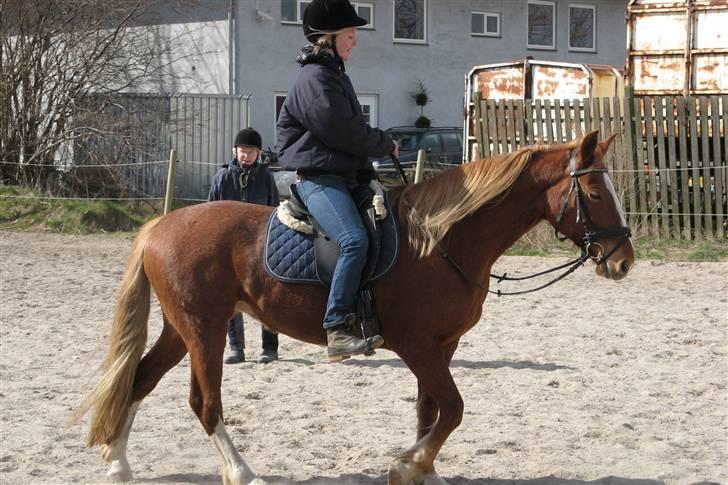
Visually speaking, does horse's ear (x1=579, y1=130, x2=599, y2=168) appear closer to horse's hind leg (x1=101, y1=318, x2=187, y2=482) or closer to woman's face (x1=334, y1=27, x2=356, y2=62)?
woman's face (x1=334, y1=27, x2=356, y2=62)

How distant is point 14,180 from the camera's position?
18.2 m

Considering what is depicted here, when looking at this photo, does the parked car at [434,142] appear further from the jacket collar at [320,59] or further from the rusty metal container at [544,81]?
the jacket collar at [320,59]

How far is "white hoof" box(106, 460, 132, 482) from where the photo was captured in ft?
17.0

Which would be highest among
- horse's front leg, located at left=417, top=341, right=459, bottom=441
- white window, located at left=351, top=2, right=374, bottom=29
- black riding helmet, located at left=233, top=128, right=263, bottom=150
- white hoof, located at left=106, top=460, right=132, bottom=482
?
white window, located at left=351, top=2, right=374, bottom=29

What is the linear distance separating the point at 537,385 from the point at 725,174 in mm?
7859

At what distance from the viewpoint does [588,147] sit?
15.9 feet

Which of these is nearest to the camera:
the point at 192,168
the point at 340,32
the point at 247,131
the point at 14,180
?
the point at 340,32

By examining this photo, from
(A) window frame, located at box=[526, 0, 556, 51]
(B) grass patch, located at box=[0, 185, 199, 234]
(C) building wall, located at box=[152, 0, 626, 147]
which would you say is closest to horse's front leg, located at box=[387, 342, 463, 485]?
(B) grass patch, located at box=[0, 185, 199, 234]

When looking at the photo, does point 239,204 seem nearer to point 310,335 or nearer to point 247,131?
point 310,335

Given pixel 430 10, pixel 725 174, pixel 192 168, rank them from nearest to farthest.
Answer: pixel 725 174 → pixel 192 168 → pixel 430 10

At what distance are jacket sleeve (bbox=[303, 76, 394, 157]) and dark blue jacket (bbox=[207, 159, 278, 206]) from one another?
3.07m

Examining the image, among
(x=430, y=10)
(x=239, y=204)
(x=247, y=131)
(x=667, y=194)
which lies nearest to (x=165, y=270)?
(x=239, y=204)

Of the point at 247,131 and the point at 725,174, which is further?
the point at 725,174

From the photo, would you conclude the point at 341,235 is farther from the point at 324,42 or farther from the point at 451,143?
the point at 451,143
